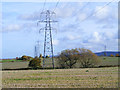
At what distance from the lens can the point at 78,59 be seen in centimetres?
6419

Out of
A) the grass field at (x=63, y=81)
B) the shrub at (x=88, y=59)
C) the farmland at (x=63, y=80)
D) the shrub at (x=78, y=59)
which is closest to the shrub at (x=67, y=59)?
the shrub at (x=78, y=59)

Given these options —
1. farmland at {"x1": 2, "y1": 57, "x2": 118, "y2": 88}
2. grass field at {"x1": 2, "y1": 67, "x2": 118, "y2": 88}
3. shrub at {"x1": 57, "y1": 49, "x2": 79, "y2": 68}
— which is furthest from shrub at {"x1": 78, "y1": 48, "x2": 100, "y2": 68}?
grass field at {"x1": 2, "y1": 67, "x2": 118, "y2": 88}

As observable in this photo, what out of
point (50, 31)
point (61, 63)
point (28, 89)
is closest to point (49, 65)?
point (61, 63)

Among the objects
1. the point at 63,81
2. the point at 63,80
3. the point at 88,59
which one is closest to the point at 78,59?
the point at 88,59

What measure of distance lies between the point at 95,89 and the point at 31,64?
49.2 m

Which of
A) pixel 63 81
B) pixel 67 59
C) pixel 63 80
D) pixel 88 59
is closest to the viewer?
pixel 63 81

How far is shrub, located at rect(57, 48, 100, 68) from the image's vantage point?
63312 mm

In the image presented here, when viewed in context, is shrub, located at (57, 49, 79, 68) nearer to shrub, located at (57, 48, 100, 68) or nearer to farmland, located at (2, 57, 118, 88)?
shrub, located at (57, 48, 100, 68)

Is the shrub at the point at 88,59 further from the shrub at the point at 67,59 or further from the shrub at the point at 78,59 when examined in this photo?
the shrub at the point at 67,59

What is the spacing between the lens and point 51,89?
16.1 metres

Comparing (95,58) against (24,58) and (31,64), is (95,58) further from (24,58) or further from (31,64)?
(24,58)

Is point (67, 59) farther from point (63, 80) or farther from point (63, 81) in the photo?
point (63, 81)

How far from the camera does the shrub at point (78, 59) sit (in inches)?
2493

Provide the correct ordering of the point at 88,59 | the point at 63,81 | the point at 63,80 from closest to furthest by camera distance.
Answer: the point at 63,81 → the point at 63,80 → the point at 88,59
